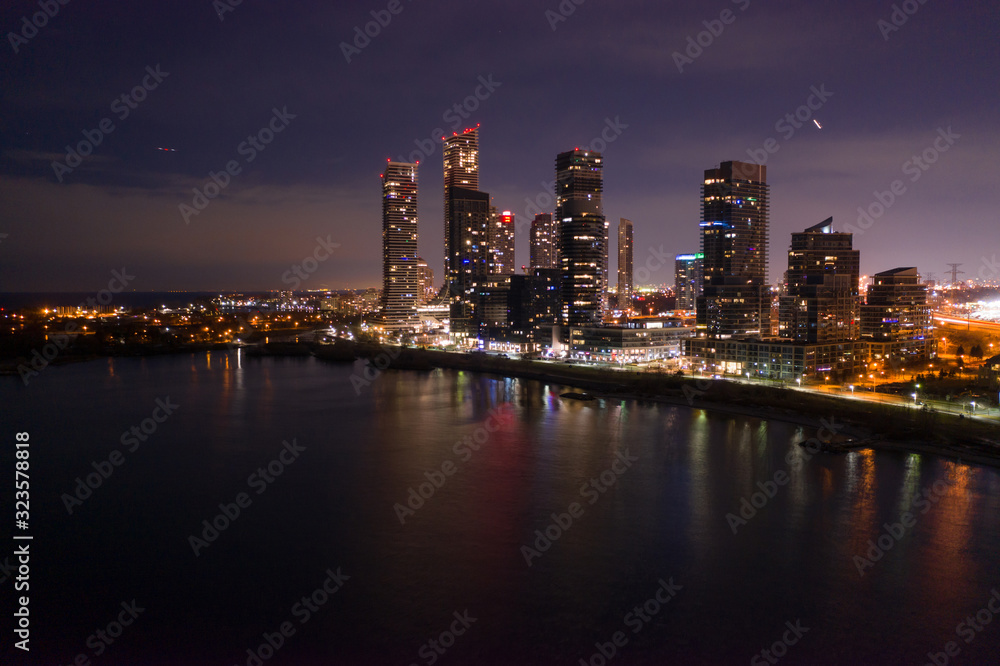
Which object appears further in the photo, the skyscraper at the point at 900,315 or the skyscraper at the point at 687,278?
the skyscraper at the point at 687,278

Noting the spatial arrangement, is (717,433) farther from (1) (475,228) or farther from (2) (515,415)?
(1) (475,228)

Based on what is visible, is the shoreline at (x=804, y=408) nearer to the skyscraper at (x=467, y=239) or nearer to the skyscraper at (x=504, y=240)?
the skyscraper at (x=467, y=239)

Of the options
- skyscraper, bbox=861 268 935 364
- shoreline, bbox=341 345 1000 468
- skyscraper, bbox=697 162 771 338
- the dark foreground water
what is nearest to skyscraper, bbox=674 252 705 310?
skyscraper, bbox=697 162 771 338

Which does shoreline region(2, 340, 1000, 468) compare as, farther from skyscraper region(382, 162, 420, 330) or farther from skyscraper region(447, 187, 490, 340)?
skyscraper region(447, 187, 490, 340)

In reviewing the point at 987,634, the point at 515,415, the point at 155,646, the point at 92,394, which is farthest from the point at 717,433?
the point at 92,394

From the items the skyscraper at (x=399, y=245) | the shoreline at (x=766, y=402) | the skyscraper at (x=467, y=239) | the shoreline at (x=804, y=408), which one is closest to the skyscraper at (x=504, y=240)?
the skyscraper at (x=467, y=239)

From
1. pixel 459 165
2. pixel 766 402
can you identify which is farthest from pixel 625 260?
pixel 766 402

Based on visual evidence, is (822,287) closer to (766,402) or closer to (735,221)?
(766,402)
